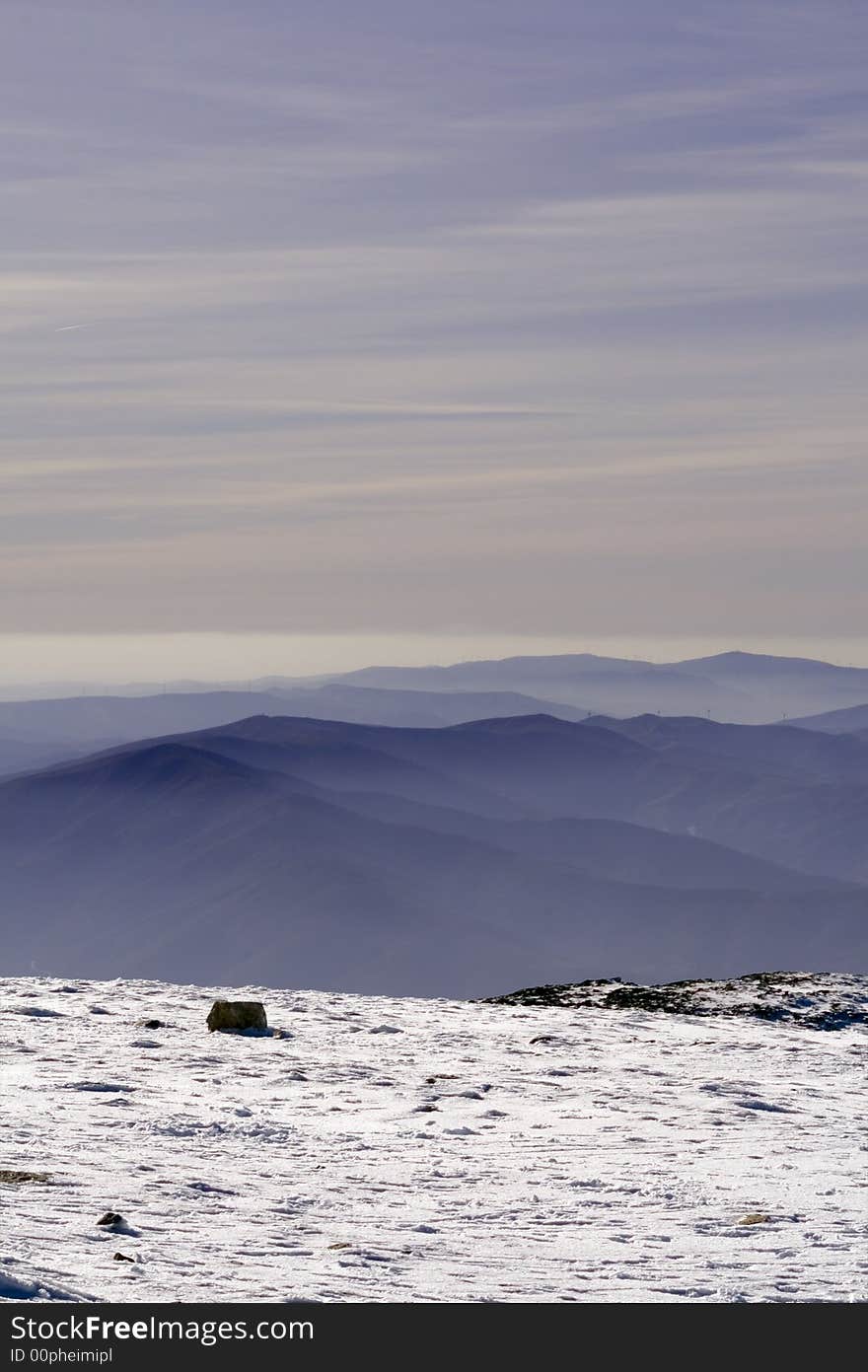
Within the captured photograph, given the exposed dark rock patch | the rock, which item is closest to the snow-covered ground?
the rock

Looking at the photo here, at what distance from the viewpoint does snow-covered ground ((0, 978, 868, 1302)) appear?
9828 mm

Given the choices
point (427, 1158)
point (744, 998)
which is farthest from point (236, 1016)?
point (744, 998)

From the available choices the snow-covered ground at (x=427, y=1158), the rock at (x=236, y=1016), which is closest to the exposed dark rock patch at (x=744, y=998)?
the snow-covered ground at (x=427, y=1158)

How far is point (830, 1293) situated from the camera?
31.3 ft

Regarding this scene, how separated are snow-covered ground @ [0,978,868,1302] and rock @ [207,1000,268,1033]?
38 centimetres

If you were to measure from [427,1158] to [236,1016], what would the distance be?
8.08m

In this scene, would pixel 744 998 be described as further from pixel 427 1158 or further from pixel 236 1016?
pixel 427 1158

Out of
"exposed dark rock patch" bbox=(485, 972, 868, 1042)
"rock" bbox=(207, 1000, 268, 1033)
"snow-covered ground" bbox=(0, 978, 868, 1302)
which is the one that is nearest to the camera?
"snow-covered ground" bbox=(0, 978, 868, 1302)

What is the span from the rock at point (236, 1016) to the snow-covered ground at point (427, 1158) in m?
0.38

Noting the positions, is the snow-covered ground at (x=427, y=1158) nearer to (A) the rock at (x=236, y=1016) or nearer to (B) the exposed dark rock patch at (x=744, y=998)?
(A) the rock at (x=236, y=1016)

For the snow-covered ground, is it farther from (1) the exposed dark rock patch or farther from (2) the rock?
(1) the exposed dark rock patch
